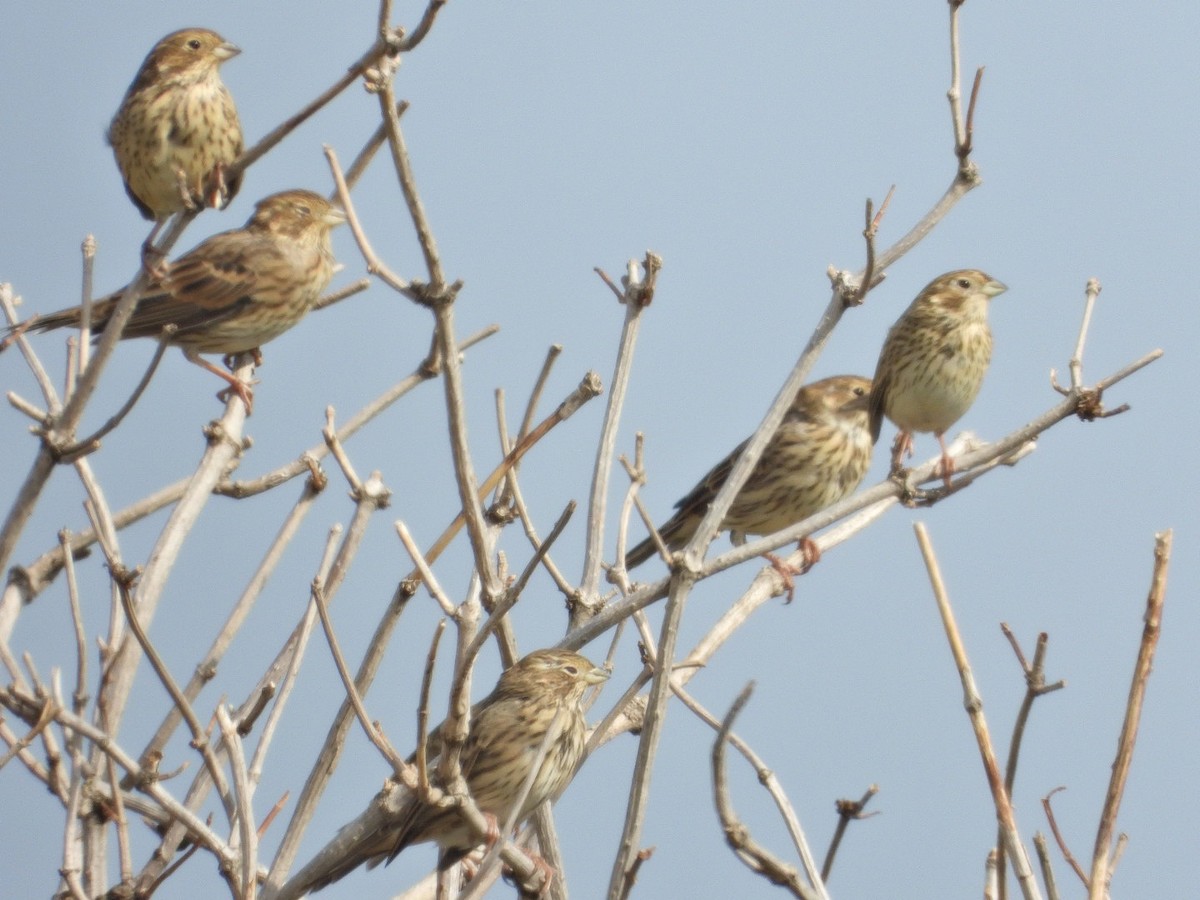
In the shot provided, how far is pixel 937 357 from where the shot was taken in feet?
25.2


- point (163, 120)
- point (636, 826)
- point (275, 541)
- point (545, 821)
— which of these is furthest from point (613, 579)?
point (163, 120)

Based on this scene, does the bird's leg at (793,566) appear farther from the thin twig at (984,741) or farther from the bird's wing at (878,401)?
the thin twig at (984,741)

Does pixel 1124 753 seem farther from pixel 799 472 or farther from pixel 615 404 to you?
pixel 799 472

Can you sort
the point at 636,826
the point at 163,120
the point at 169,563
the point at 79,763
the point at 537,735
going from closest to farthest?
1. the point at 636,826
2. the point at 79,763
3. the point at 169,563
4. the point at 537,735
5. the point at 163,120

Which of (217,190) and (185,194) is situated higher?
(217,190)

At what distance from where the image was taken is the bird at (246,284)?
23.4ft

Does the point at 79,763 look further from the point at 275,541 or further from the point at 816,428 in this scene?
the point at 816,428

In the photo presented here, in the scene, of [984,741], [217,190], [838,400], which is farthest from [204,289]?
[984,741]

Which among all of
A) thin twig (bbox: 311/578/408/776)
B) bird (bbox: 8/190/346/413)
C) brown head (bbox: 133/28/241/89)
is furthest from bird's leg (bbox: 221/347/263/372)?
thin twig (bbox: 311/578/408/776)

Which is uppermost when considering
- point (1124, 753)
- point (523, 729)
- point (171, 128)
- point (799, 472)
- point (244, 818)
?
point (171, 128)

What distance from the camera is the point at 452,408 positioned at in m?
3.46

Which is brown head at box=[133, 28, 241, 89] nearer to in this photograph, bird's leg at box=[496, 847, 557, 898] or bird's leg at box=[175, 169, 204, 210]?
bird's leg at box=[175, 169, 204, 210]

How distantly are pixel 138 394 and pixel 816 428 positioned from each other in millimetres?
4865

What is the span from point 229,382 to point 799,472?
124 inches
